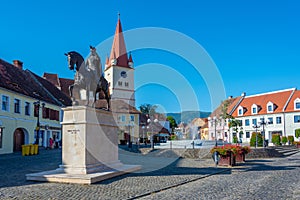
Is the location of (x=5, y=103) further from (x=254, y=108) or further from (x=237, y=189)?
(x=254, y=108)

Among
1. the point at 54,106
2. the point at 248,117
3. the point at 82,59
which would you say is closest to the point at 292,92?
the point at 248,117

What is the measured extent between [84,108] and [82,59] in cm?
216

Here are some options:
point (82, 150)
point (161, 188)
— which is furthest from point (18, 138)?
point (161, 188)

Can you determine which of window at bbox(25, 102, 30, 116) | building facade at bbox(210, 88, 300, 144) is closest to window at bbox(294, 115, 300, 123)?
building facade at bbox(210, 88, 300, 144)

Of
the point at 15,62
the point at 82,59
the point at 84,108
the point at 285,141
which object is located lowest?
the point at 285,141

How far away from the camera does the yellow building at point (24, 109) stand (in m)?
27.0

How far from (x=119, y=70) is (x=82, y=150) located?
225 feet

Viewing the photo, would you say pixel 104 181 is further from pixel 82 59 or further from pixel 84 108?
pixel 82 59

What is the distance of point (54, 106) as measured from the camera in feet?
125

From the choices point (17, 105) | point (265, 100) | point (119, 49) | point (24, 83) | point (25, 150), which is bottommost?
point (25, 150)

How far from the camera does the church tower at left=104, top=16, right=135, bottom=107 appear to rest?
7612 cm

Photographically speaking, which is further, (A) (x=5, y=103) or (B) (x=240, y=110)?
(B) (x=240, y=110)

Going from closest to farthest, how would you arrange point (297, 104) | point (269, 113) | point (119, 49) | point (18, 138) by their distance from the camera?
point (18, 138)
point (297, 104)
point (269, 113)
point (119, 49)

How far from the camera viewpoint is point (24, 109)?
30406 mm
